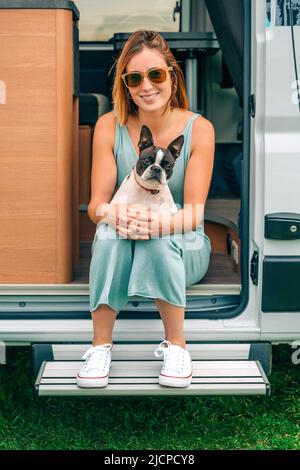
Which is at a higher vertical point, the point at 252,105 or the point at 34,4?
the point at 34,4

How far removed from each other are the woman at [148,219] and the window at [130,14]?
2216mm

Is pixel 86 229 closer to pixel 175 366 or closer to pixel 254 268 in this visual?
pixel 254 268

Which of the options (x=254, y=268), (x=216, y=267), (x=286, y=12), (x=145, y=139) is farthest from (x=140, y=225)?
(x=286, y=12)

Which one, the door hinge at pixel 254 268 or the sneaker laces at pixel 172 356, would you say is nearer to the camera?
the sneaker laces at pixel 172 356

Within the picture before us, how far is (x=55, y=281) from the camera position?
317 cm

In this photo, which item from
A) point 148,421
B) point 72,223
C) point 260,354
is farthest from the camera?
point 72,223

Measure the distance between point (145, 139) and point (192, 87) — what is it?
190 cm

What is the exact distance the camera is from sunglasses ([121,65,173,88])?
2922mm

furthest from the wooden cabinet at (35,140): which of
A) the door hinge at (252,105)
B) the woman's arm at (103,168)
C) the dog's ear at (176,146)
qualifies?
the door hinge at (252,105)

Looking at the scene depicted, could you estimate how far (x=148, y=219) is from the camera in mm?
2859

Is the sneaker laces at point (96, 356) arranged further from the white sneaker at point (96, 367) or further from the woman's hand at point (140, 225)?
the woman's hand at point (140, 225)

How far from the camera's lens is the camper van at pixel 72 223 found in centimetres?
285

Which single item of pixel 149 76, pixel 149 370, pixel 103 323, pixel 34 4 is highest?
pixel 34 4

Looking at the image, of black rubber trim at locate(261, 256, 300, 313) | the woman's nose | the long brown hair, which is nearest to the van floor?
black rubber trim at locate(261, 256, 300, 313)
